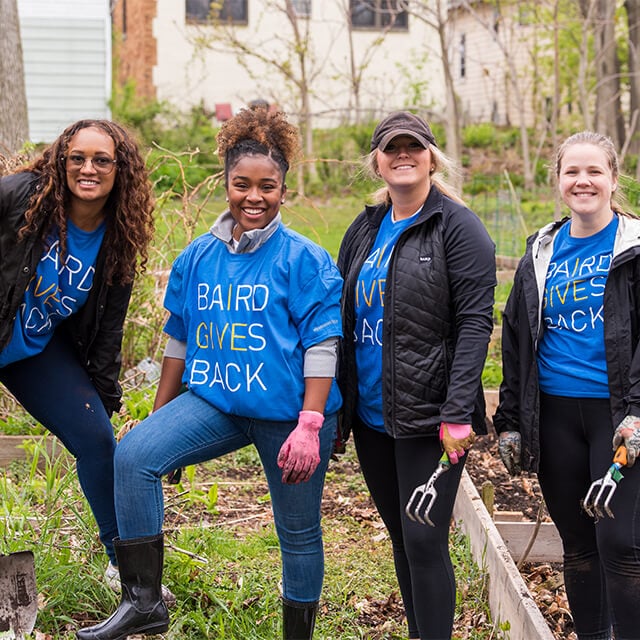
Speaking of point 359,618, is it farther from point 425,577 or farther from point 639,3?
point 639,3

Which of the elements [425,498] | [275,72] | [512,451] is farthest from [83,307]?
[275,72]

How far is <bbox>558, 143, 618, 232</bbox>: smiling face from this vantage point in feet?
10.4

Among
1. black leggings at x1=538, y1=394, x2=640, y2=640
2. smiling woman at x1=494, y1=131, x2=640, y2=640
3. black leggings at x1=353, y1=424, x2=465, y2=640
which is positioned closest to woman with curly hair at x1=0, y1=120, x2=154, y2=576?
black leggings at x1=353, y1=424, x2=465, y2=640

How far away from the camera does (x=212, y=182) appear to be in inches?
261

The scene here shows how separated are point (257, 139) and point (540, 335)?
46.5 inches

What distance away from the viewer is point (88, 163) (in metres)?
3.38

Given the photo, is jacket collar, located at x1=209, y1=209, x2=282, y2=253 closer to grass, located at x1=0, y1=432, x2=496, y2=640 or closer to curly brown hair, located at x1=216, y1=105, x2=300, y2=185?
curly brown hair, located at x1=216, y1=105, x2=300, y2=185

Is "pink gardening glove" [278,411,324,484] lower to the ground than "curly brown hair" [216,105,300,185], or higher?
lower

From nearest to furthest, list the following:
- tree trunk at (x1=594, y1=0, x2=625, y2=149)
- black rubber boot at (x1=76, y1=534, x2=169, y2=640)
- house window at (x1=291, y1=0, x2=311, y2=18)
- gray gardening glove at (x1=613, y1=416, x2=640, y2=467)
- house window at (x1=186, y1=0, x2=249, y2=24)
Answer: gray gardening glove at (x1=613, y1=416, x2=640, y2=467), black rubber boot at (x1=76, y1=534, x2=169, y2=640), tree trunk at (x1=594, y1=0, x2=625, y2=149), house window at (x1=291, y1=0, x2=311, y2=18), house window at (x1=186, y1=0, x2=249, y2=24)

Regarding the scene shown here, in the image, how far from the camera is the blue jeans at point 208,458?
10.1 ft

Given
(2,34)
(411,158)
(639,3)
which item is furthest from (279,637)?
(639,3)

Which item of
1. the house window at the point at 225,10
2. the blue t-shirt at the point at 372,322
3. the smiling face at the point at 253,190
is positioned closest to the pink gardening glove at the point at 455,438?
the blue t-shirt at the point at 372,322

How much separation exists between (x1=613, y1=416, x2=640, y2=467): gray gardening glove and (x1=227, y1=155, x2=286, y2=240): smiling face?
1.33 m

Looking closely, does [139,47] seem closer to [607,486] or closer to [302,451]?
[302,451]
